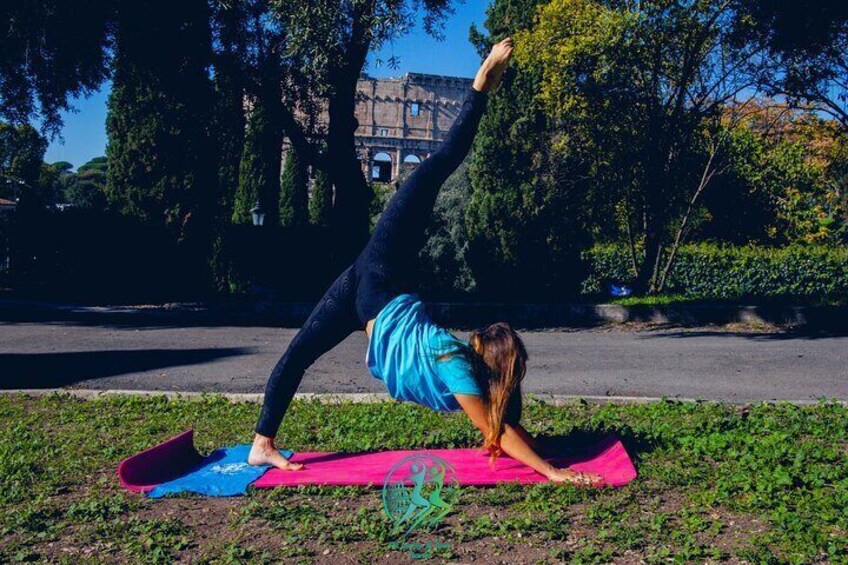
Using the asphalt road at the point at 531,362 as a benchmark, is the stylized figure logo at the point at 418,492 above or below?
above

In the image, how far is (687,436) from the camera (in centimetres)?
539

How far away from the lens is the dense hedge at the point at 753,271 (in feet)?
64.5

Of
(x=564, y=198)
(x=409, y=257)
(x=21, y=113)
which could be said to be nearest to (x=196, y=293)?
(x=21, y=113)

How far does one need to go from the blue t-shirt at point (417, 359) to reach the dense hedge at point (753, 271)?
625 inches

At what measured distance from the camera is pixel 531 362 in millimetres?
10281

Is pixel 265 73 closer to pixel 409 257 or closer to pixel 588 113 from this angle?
pixel 588 113

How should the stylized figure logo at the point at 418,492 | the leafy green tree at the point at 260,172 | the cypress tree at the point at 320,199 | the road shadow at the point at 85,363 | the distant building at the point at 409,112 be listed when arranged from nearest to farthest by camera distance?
the stylized figure logo at the point at 418,492 → the road shadow at the point at 85,363 → the leafy green tree at the point at 260,172 → the cypress tree at the point at 320,199 → the distant building at the point at 409,112

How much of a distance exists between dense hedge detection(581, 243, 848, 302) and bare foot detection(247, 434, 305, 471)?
16.0m

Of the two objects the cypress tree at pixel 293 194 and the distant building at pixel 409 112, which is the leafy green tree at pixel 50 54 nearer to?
the cypress tree at pixel 293 194

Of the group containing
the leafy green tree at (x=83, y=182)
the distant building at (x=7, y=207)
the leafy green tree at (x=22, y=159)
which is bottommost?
the distant building at (x=7, y=207)

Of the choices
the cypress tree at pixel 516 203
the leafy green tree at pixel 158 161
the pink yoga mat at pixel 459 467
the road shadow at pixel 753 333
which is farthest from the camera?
the leafy green tree at pixel 158 161

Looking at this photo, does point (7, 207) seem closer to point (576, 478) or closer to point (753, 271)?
point (753, 271)

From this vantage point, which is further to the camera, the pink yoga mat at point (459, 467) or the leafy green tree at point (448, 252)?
the leafy green tree at point (448, 252)

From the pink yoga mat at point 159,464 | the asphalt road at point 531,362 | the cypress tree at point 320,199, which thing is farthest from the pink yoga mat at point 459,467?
the cypress tree at point 320,199
